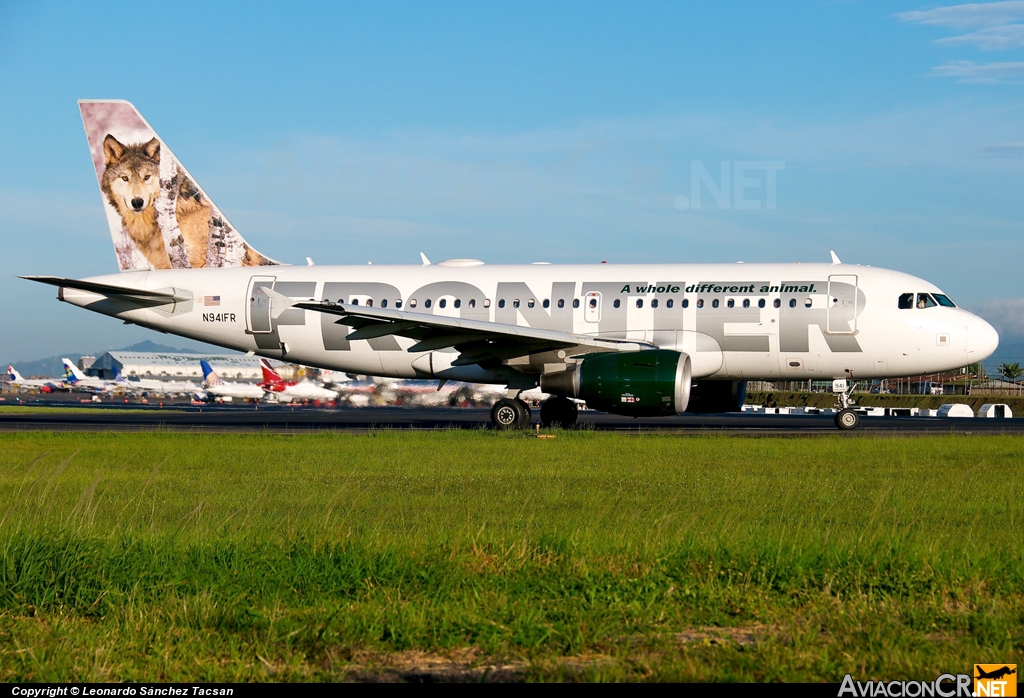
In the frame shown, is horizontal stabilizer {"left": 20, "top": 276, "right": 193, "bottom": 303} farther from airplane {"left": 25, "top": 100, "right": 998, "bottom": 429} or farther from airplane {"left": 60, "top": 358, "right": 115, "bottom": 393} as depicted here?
airplane {"left": 60, "top": 358, "right": 115, "bottom": 393}

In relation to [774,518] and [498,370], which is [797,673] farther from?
[498,370]

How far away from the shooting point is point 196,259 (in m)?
27.3

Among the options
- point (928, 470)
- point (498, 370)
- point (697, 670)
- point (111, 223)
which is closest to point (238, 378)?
point (111, 223)

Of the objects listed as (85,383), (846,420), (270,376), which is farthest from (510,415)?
(85,383)

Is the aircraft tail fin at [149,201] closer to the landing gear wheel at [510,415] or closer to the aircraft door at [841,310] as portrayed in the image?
the landing gear wheel at [510,415]

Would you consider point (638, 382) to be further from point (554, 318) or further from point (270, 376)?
point (270, 376)

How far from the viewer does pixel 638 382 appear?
20656 mm

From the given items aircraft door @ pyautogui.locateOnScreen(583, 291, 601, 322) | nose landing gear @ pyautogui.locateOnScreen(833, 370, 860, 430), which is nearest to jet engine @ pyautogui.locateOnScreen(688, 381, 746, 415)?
nose landing gear @ pyautogui.locateOnScreen(833, 370, 860, 430)

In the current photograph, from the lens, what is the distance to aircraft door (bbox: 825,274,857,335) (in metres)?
22.7

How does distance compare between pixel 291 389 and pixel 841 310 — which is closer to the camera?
pixel 841 310

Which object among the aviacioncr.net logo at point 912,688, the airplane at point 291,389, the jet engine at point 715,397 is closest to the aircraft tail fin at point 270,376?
the airplane at point 291,389

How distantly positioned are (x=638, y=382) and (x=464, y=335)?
4160mm

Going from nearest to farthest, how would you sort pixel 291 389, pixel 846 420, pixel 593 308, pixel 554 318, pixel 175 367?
pixel 593 308, pixel 554 318, pixel 846 420, pixel 291 389, pixel 175 367

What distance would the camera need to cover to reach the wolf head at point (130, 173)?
1086 inches
